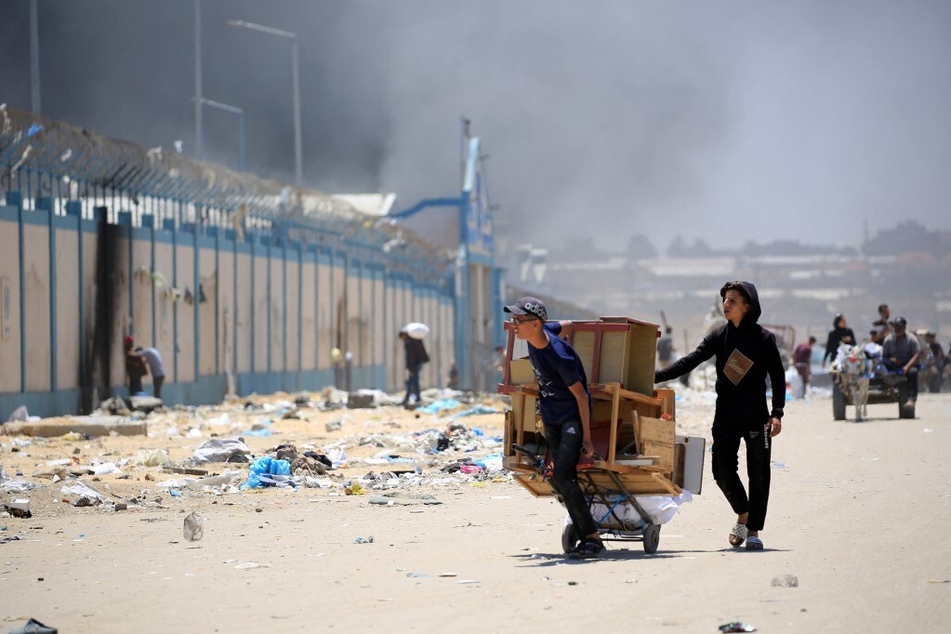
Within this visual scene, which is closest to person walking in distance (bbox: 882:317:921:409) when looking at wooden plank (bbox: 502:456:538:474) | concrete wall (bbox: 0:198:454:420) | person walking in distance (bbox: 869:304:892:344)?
person walking in distance (bbox: 869:304:892:344)

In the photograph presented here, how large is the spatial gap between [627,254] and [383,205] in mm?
107327

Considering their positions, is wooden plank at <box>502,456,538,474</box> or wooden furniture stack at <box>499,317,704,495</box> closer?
wooden furniture stack at <box>499,317,704,495</box>

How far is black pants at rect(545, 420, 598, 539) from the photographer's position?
849 centimetres

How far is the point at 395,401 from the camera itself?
30797 mm

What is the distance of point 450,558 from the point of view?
871 centimetres

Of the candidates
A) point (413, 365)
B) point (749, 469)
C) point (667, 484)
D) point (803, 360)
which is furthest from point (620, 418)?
point (803, 360)

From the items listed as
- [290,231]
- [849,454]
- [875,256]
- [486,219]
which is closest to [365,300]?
[290,231]

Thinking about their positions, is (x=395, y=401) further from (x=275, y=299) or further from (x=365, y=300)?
(x=365, y=300)

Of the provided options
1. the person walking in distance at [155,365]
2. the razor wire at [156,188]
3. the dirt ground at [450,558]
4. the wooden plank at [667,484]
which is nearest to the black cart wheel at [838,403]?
the dirt ground at [450,558]

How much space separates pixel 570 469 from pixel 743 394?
4.23 ft

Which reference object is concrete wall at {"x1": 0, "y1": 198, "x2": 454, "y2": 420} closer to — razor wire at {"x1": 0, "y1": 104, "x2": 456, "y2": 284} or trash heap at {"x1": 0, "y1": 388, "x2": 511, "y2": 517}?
razor wire at {"x1": 0, "y1": 104, "x2": 456, "y2": 284}

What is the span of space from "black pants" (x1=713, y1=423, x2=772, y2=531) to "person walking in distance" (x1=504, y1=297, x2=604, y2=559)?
3.13 feet

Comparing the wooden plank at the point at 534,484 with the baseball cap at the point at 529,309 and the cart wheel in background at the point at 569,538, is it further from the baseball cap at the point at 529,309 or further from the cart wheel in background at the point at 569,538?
the baseball cap at the point at 529,309

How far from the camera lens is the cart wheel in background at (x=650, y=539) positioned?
8688 millimetres
